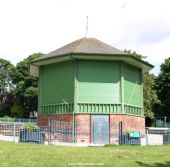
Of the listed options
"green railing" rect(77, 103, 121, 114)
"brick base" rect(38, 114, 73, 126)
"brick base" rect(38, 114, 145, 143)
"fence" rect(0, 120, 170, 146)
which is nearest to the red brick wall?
"brick base" rect(38, 114, 145, 143)

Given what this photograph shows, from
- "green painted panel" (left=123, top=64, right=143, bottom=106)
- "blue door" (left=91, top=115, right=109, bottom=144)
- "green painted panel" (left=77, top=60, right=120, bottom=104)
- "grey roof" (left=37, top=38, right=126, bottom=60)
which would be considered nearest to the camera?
"blue door" (left=91, top=115, right=109, bottom=144)

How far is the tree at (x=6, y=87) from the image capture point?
78550mm

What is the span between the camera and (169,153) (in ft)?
68.2

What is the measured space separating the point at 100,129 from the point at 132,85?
4.89m

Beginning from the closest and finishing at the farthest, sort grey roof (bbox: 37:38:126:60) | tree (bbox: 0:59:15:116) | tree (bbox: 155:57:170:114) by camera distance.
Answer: grey roof (bbox: 37:38:126:60) < tree (bbox: 155:57:170:114) < tree (bbox: 0:59:15:116)

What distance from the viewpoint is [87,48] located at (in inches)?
1266

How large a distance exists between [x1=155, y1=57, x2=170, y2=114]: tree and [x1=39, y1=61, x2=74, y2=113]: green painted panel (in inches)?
1411

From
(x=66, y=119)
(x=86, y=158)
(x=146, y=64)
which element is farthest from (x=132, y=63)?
(x=86, y=158)

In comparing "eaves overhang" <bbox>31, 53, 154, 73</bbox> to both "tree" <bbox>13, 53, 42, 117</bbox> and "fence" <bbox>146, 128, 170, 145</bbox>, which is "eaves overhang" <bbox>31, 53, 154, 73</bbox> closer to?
"fence" <bbox>146, 128, 170, 145</bbox>

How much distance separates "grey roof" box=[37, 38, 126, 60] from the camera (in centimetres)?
3144

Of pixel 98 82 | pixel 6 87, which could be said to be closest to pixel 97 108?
pixel 98 82

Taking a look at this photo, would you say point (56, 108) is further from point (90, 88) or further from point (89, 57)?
point (89, 57)

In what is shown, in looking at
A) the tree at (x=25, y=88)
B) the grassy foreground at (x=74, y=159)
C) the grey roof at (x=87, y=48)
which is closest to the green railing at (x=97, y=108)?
the grey roof at (x=87, y=48)

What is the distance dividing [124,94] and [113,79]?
4.50 ft
